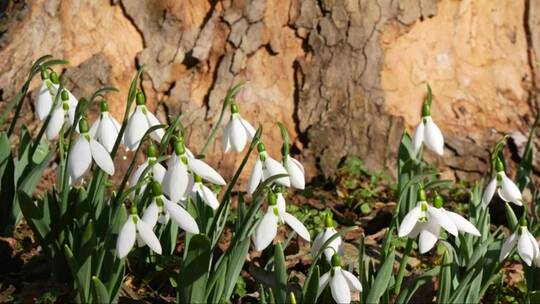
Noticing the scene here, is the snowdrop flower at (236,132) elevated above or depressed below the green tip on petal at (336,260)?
above

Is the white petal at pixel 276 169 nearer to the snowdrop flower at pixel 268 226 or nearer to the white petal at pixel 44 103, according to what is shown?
the snowdrop flower at pixel 268 226

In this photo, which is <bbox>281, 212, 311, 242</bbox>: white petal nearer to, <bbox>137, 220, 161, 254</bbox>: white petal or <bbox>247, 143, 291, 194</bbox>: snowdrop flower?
<bbox>247, 143, 291, 194</bbox>: snowdrop flower

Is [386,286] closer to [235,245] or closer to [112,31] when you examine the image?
[235,245]

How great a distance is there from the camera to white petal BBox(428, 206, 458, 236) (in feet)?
8.36

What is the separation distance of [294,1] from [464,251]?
72.7 inches

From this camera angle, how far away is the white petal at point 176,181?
8.05 feet

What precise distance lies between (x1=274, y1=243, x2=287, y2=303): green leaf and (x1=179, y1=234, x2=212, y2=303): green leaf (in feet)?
0.69

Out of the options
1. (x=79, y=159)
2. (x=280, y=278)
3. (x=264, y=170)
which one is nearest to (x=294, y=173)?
(x=264, y=170)

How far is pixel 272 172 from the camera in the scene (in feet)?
8.87

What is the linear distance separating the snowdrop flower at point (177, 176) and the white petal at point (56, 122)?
0.54 meters

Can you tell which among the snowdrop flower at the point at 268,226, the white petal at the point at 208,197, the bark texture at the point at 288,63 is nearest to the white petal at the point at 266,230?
the snowdrop flower at the point at 268,226

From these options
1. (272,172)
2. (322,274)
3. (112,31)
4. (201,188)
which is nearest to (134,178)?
(201,188)

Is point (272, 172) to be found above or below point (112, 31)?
below

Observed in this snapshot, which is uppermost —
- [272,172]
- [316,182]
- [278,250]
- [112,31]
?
[112,31]
